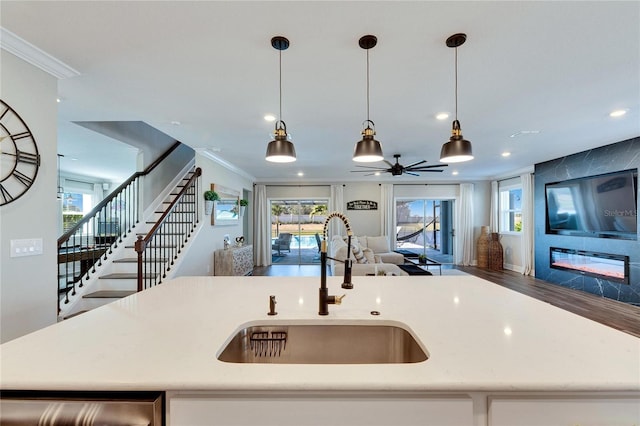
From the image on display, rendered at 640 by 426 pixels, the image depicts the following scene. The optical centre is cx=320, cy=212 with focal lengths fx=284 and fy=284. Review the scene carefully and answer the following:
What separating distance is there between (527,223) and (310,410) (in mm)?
7495

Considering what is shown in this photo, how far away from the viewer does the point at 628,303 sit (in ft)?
14.2

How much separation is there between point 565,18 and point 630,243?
4496 mm

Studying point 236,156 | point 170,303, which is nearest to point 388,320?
point 170,303

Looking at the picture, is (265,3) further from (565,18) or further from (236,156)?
(236,156)

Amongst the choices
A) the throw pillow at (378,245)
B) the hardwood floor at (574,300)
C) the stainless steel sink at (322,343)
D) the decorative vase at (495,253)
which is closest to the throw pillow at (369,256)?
the throw pillow at (378,245)

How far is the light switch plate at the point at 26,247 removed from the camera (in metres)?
1.86

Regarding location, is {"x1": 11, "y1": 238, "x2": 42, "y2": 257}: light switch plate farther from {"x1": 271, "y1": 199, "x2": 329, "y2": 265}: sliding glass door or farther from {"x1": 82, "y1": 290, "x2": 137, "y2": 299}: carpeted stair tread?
{"x1": 271, "y1": 199, "x2": 329, "y2": 265}: sliding glass door

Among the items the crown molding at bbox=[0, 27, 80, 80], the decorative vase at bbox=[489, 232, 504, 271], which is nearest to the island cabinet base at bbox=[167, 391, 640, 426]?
the crown molding at bbox=[0, 27, 80, 80]

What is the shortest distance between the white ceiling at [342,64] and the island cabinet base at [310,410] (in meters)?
1.81

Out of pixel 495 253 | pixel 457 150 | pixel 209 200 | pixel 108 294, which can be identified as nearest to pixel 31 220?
pixel 108 294

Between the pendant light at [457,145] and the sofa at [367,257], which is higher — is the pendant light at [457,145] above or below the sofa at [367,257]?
above

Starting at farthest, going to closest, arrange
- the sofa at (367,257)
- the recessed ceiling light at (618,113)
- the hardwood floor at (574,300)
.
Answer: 1. the sofa at (367,257)
2. the hardwood floor at (574,300)
3. the recessed ceiling light at (618,113)

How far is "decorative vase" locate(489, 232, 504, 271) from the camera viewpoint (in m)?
7.41

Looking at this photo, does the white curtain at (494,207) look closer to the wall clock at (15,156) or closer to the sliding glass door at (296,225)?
the sliding glass door at (296,225)
